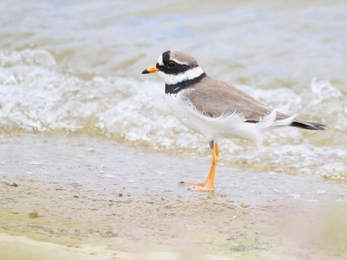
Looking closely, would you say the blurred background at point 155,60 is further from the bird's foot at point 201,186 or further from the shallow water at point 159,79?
the bird's foot at point 201,186

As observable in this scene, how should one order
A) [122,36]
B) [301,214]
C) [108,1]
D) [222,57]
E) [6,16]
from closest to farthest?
[301,214], [222,57], [122,36], [6,16], [108,1]

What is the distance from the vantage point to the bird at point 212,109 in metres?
5.73

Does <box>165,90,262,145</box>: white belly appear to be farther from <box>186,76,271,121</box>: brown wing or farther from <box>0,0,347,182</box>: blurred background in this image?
<box>0,0,347,182</box>: blurred background

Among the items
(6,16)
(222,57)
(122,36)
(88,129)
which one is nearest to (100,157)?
→ (88,129)

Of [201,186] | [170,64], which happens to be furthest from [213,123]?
[170,64]

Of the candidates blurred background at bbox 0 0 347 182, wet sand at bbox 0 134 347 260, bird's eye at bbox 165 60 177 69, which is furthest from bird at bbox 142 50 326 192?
blurred background at bbox 0 0 347 182

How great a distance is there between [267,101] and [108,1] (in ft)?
18.1

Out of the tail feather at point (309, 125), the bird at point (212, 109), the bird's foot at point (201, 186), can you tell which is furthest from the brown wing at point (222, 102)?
the bird's foot at point (201, 186)

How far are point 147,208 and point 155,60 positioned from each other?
216 inches

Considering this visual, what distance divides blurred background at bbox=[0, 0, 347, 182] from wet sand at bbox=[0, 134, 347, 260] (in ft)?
1.73

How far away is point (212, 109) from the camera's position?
5742 millimetres

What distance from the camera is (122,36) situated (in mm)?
11242

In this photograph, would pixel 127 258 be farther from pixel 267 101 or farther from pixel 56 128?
pixel 267 101

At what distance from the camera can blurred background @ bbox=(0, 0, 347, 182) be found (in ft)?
24.4
